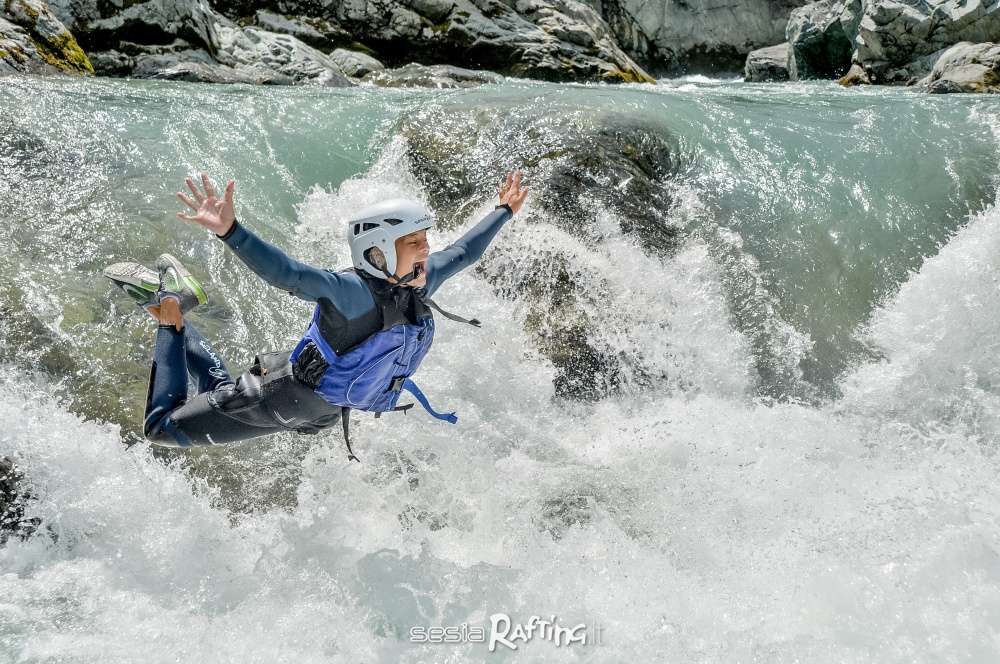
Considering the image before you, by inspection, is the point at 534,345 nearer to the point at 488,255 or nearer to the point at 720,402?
the point at 488,255

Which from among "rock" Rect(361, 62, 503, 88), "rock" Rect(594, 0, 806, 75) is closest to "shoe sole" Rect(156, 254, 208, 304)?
"rock" Rect(361, 62, 503, 88)

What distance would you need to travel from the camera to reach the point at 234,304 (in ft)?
18.9

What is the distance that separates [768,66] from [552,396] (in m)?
25.0

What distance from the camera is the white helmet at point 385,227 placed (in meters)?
3.39

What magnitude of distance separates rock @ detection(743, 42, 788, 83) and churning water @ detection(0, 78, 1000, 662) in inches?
725

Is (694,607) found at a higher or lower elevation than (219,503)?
higher

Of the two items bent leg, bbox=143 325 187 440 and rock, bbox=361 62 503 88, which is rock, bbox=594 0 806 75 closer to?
rock, bbox=361 62 503 88

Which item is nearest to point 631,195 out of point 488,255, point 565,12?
point 488,255

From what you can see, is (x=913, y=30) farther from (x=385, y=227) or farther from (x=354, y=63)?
(x=385, y=227)

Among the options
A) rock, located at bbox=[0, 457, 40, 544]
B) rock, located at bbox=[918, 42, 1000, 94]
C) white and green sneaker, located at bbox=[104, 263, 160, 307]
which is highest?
rock, located at bbox=[918, 42, 1000, 94]

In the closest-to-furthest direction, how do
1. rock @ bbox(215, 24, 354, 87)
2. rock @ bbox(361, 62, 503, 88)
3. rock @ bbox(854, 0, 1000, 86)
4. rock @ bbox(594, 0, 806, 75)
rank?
rock @ bbox(215, 24, 354, 87) < rock @ bbox(361, 62, 503, 88) < rock @ bbox(854, 0, 1000, 86) < rock @ bbox(594, 0, 806, 75)

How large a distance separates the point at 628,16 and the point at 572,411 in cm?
2812

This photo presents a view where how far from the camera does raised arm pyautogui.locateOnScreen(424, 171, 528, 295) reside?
3902 mm

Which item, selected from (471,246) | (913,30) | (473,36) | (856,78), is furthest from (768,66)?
(471,246)
